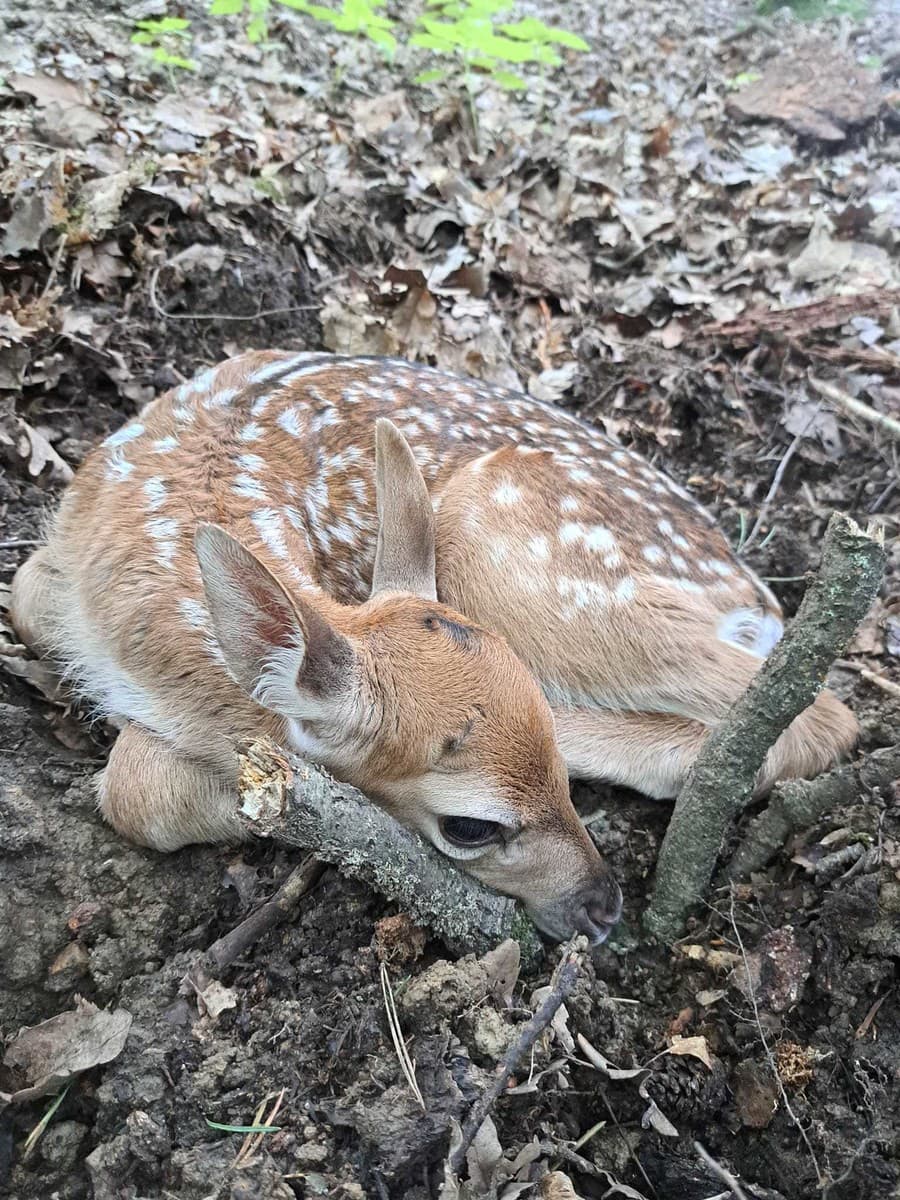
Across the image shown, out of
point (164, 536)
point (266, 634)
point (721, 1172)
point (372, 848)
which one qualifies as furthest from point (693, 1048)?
point (164, 536)

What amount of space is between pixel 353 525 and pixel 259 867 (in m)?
1.22

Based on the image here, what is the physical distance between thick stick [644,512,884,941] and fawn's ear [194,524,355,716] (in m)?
0.99

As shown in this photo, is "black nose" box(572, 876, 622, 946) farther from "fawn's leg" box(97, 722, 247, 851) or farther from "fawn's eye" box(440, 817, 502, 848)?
"fawn's leg" box(97, 722, 247, 851)

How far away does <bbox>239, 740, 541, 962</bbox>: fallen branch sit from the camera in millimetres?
1672

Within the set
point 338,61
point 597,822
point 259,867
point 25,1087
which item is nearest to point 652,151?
point 338,61

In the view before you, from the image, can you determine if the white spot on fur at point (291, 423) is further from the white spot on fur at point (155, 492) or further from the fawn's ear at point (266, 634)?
the fawn's ear at point (266, 634)

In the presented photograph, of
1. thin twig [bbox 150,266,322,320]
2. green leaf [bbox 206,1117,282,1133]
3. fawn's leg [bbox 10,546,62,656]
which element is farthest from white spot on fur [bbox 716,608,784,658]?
thin twig [bbox 150,266,322,320]

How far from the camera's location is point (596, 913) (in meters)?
2.52

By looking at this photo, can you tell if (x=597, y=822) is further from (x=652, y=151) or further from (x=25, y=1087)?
(x=652, y=151)

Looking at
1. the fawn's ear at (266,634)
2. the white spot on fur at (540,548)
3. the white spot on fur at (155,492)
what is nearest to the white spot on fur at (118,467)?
the white spot on fur at (155,492)

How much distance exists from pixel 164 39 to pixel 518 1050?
6802 mm

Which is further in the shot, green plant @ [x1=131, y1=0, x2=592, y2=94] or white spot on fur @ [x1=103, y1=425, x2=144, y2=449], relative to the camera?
green plant @ [x1=131, y1=0, x2=592, y2=94]

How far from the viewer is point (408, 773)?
7.76ft

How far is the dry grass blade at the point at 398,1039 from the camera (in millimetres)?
1948
